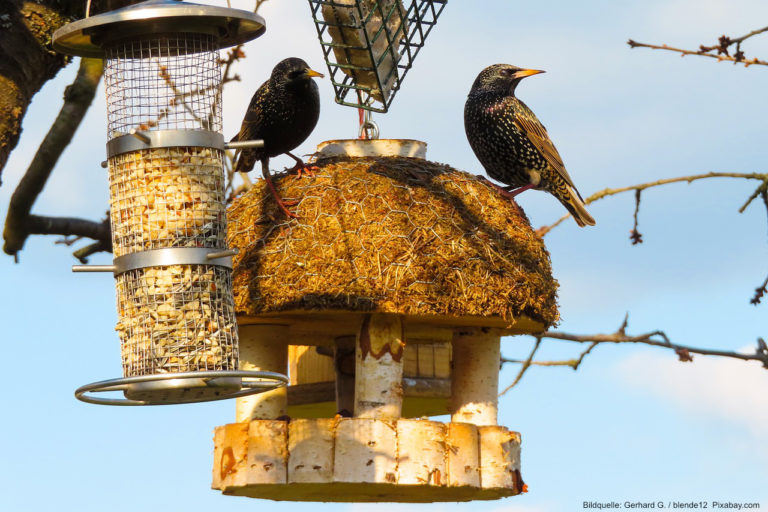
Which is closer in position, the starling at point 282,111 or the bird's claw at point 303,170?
the bird's claw at point 303,170

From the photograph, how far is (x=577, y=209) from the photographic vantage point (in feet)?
23.3

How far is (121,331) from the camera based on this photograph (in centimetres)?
493

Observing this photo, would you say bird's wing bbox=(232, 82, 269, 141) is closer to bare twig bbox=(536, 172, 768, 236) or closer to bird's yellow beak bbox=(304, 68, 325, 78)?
bird's yellow beak bbox=(304, 68, 325, 78)

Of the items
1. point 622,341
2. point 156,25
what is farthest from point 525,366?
point 156,25

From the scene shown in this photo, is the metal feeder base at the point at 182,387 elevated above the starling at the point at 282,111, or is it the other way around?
the starling at the point at 282,111

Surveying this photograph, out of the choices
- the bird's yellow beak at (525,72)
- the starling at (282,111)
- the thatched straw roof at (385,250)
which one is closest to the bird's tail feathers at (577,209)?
the bird's yellow beak at (525,72)

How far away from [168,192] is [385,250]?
108 centimetres

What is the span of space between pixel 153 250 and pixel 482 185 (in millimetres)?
2008

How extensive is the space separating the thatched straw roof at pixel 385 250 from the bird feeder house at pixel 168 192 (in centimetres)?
55

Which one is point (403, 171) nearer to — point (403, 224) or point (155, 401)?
point (403, 224)

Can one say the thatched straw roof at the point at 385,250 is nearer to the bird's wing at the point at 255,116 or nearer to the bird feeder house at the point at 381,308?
the bird feeder house at the point at 381,308

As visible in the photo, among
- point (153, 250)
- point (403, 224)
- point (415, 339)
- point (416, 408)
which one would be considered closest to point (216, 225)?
point (153, 250)

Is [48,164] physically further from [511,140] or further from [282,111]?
[511,140]

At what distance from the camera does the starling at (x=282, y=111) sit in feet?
20.1
